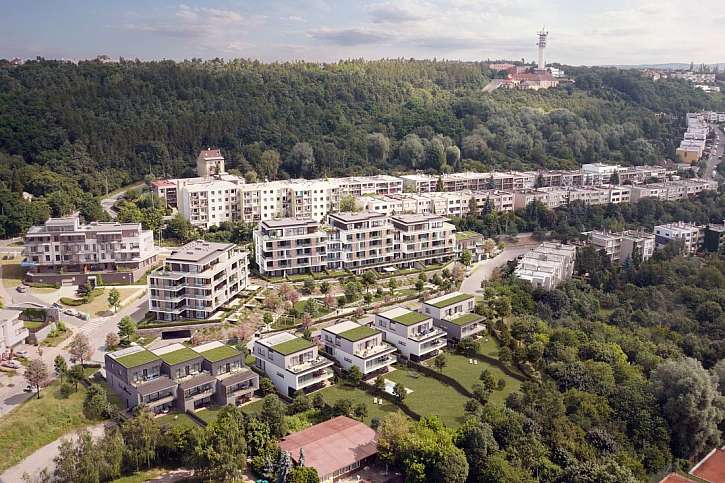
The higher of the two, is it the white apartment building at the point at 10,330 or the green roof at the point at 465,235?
the green roof at the point at 465,235

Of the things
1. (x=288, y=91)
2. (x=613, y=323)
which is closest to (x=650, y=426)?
(x=613, y=323)

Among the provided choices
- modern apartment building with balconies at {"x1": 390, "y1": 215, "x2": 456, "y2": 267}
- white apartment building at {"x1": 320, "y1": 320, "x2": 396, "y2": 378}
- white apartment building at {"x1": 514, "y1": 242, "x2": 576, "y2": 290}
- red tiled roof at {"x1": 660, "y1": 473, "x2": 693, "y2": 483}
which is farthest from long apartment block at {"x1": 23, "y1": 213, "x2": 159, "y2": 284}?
red tiled roof at {"x1": 660, "y1": 473, "x2": 693, "y2": 483}

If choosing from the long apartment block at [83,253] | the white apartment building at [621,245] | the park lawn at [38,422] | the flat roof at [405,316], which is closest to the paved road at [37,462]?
the park lawn at [38,422]

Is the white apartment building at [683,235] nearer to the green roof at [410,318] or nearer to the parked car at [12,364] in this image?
the green roof at [410,318]

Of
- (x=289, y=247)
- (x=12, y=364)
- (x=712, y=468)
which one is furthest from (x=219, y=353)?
(x=712, y=468)

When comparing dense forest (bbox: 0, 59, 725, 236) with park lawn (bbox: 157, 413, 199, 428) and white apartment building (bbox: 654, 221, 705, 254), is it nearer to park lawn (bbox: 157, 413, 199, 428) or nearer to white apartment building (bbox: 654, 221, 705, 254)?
Answer: white apartment building (bbox: 654, 221, 705, 254)

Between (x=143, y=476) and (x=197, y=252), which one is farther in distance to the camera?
(x=197, y=252)

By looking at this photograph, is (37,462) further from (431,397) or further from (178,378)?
(431,397)
